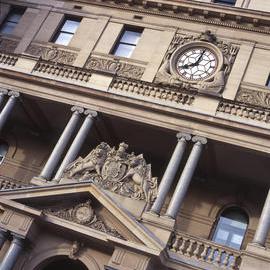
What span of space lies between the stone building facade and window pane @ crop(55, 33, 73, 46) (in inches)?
2.7

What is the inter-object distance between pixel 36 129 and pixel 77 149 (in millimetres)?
4973

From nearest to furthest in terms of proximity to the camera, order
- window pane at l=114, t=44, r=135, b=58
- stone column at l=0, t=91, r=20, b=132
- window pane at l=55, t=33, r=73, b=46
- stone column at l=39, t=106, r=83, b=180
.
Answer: stone column at l=39, t=106, r=83, b=180
stone column at l=0, t=91, r=20, b=132
window pane at l=114, t=44, r=135, b=58
window pane at l=55, t=33, r=73, b=46

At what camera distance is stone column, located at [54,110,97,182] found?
17.8 m

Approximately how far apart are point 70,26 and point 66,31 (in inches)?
12.7

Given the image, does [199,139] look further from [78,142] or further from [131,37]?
[131,37]

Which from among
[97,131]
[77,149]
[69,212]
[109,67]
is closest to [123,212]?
[69,212]

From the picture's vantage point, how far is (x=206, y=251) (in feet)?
51.0

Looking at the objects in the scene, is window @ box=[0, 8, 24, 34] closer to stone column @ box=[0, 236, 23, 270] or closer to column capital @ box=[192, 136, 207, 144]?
column capital @ box=[192, 136, 207, 144]

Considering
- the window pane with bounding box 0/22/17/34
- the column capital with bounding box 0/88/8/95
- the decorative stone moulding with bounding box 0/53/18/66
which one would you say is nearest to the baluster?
the column capital with bounding box 0/88/8/95

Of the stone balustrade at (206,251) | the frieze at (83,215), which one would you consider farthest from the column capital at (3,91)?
the stone balustrade at (206,251)

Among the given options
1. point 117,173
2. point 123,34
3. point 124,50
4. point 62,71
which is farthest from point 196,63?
point 117,173

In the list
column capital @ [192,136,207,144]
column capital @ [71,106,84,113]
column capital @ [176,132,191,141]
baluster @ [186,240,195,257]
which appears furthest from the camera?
column capital @ [71,106,84,113]

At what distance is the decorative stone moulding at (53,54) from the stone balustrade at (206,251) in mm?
9567

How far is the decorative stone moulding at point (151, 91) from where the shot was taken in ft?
61.2
